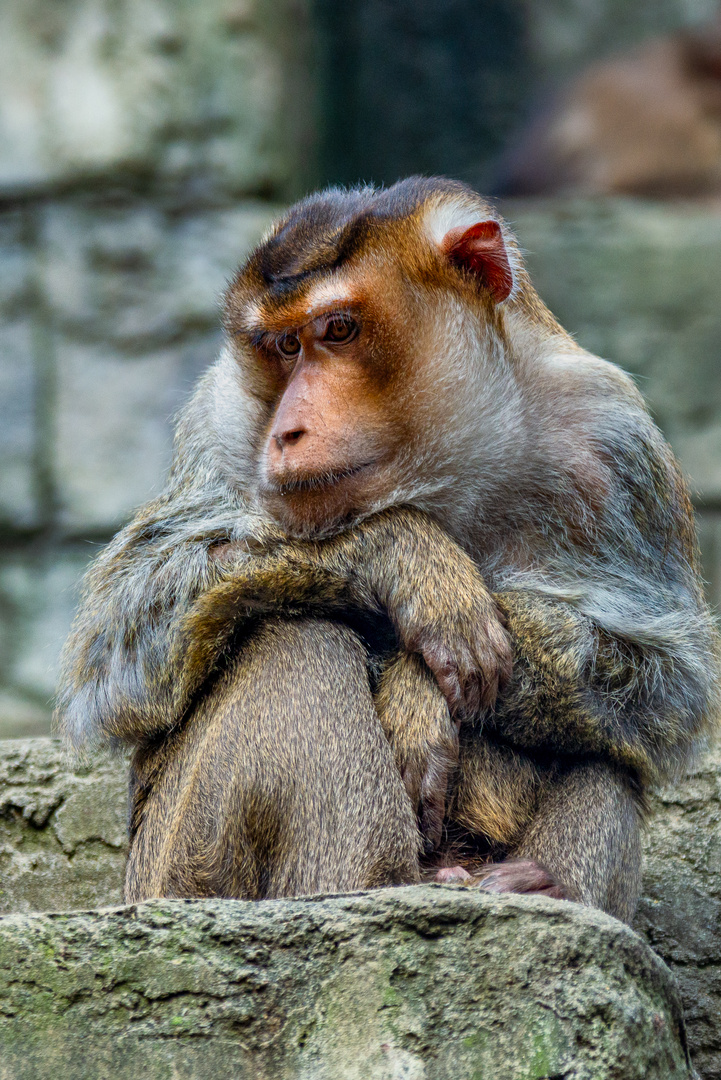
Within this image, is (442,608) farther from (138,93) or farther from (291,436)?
(138,93)

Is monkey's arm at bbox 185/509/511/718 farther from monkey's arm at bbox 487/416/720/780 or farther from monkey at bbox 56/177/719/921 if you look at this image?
monkey's arm at bbox 487/416/720/780

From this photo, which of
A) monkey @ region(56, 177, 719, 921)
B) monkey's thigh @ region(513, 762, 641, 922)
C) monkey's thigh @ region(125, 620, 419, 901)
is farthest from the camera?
monkey's thigh @ region(513, 762, 641, 922)

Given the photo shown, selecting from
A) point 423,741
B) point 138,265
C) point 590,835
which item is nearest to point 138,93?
point 138,265

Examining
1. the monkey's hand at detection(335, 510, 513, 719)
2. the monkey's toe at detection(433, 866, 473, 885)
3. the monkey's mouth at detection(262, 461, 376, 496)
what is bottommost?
the monkey's toe at detection(433, 866, 473, 885)

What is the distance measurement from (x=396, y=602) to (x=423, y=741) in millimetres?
415

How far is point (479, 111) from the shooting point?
11.3 meters

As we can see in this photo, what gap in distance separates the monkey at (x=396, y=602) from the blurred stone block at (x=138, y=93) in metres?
4.87

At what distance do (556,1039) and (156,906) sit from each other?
0.94m

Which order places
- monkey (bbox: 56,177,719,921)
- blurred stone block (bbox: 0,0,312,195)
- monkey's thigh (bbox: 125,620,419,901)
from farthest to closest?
blurred stone block (bbox: 0,0,312,195) < monkey (bbox: 56,177,719,921) < monkey's thigh (bbox: 125,620,419,901)

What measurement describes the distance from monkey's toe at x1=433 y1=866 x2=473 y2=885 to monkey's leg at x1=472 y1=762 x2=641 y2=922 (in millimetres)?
77

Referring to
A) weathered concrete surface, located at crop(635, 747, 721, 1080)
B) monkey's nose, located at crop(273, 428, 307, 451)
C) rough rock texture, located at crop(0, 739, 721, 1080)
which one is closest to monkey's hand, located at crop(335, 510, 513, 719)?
monkey's nose, located at crop(273, 428, 307, 451)

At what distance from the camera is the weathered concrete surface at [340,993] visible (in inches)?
120

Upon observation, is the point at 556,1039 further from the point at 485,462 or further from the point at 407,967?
the point at 485,462

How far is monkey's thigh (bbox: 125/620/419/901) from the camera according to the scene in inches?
153
